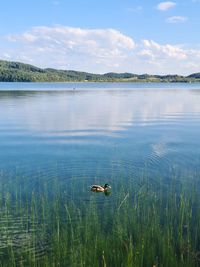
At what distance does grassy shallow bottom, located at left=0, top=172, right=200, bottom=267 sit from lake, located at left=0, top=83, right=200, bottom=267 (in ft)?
0.11

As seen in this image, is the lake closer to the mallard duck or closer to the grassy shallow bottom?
the grassy shallow bottom

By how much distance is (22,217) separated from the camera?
13.5 m

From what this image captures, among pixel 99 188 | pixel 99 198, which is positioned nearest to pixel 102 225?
pixel 99 198

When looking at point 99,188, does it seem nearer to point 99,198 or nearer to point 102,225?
point 99,198

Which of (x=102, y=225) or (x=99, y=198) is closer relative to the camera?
(x=102, y=225)

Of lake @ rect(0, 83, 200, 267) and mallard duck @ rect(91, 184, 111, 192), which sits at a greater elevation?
mallard duck @ rect(91, 184, 111, 192)

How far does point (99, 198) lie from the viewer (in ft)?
50.6

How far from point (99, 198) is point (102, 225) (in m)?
2.68

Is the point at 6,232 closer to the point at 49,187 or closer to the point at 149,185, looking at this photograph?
the point at 49,187

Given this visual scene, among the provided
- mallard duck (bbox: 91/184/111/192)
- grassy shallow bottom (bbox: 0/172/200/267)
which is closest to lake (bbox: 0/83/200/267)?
grassy shallow bottom (bbox: 0/172/200/267)

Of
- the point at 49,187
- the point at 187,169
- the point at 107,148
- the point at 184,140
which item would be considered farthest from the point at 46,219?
the point at 184,140

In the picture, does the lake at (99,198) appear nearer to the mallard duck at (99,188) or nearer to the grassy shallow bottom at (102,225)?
the grassy shallow bottom at (102,225)

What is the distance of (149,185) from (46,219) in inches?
233

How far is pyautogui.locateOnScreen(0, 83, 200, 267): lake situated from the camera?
10.6 m
